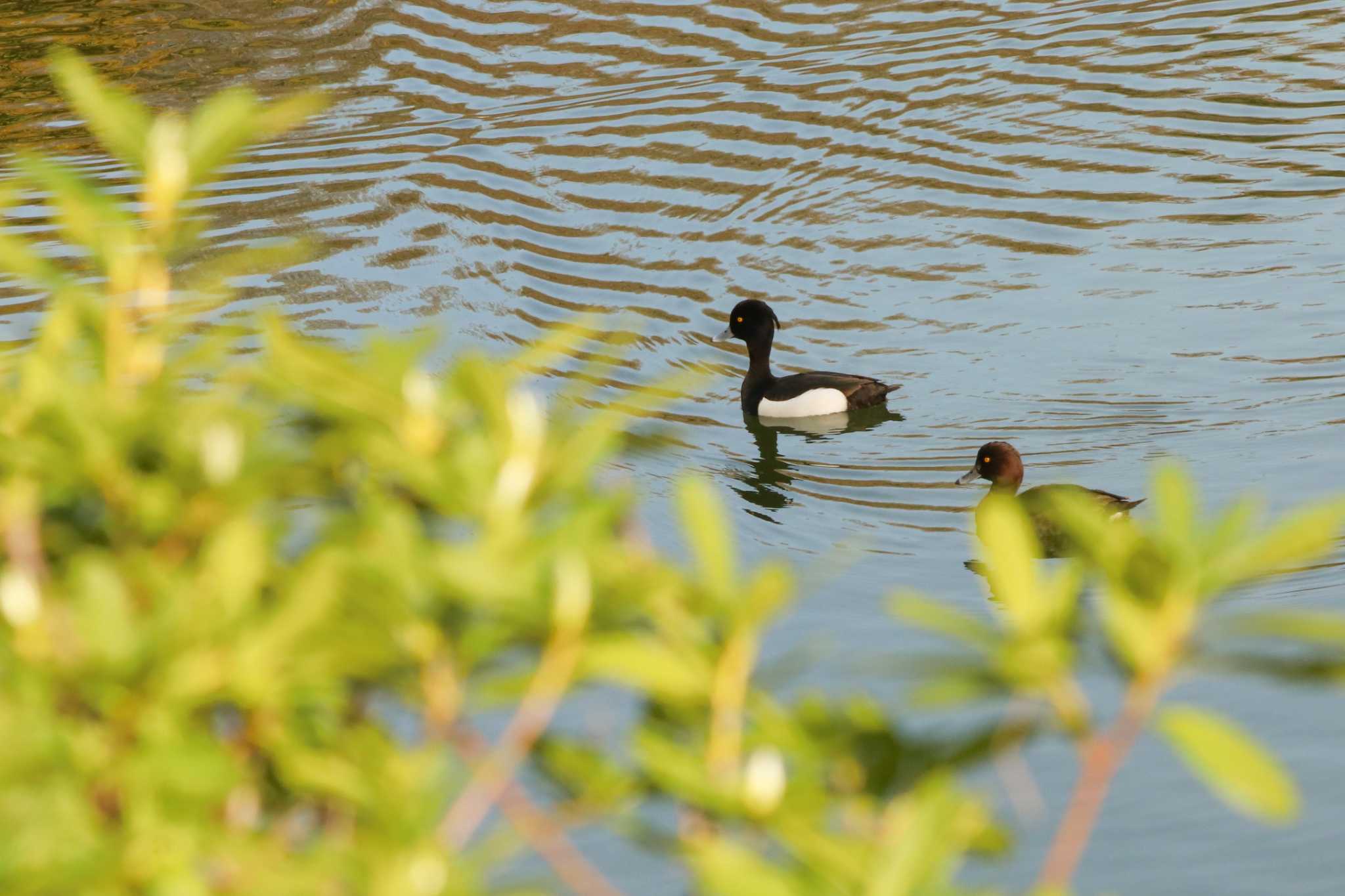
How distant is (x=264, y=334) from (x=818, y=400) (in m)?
8.18

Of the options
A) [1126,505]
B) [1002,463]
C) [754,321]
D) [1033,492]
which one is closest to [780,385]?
[754,321]

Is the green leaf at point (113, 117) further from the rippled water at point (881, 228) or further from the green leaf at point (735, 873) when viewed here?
the rippled water at point (881, 228)

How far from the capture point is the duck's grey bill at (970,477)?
8.91 meters

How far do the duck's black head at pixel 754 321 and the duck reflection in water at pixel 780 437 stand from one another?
540mm

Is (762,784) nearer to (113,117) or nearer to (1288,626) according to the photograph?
(1288,626)

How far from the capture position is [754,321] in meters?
10.7

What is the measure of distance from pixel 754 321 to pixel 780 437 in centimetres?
98

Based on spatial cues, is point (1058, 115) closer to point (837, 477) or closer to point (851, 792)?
point (837, 477)

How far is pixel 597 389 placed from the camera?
10766mm

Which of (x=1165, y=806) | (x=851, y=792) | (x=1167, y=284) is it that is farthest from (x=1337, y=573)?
(x=851, y=792)

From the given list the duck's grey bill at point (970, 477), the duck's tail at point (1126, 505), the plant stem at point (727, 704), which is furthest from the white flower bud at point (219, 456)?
the duck's grey bill at point (970, 477)

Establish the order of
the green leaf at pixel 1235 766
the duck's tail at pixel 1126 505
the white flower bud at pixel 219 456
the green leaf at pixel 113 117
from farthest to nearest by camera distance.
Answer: the duck's tail at pixel 1126 505 < the green leaf at pixel 113 117 < the white flower bud at pixel 219 456 < the green leaf at pixel 1235 766

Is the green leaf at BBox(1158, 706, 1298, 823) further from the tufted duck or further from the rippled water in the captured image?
the tufted duck

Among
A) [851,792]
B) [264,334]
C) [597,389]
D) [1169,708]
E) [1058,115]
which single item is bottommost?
[597,389]
